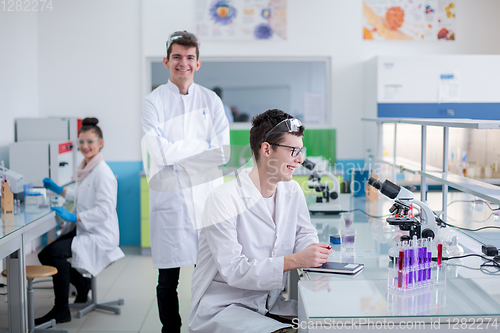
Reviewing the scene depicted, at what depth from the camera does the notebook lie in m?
1.71

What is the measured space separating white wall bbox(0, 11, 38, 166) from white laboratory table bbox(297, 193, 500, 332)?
145 inches

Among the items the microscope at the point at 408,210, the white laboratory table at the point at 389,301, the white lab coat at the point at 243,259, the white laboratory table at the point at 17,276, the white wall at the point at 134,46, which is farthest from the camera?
the white wall at the point at 134,46

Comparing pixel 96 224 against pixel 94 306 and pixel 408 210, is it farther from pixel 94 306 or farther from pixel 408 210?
pixel 408 210

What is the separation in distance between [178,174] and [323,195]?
1.04 m

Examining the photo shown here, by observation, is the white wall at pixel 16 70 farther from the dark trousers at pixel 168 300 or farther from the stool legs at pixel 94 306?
the dark trousers at pixel 168 300

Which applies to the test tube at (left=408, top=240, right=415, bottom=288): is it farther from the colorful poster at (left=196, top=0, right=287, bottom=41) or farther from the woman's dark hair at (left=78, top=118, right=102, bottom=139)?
the colorful poster at (left=196, top=0, right=287, bottom=41)

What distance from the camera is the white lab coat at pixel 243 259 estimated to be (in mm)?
1704

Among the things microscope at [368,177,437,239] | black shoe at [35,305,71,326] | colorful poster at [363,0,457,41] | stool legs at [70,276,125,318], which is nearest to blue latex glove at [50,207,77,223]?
stool legs at [70,276,125,318]

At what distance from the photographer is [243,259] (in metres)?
1.73

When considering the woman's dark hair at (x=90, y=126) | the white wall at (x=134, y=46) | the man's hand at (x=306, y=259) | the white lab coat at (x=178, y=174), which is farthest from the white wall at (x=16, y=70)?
the man's hand at (x=306, y=259)

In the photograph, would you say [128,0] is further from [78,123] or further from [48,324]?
[48,324]

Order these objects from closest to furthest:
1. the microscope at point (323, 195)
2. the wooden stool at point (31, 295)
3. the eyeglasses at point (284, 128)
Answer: the eyeglasses at point (284, 128), the wooden stool at point (31, 295), the microscope at point (323, 195)

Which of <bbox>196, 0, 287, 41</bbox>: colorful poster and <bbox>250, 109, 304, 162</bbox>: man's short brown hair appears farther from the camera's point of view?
<bbox>196, 0, 287, 41</bbox>: colorful poster

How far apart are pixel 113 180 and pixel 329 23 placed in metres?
2.99
